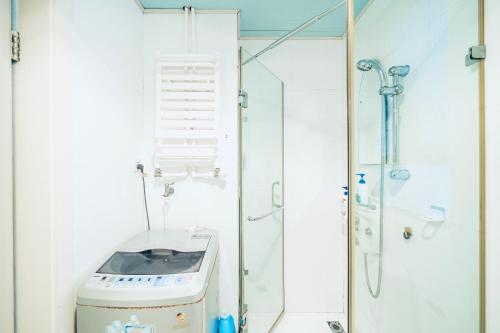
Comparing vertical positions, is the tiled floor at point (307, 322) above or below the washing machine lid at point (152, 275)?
below

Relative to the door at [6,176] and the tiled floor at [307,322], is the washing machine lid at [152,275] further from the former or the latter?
the tiled floor at [307,322]

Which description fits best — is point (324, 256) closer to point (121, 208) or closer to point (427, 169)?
point (427, 169)

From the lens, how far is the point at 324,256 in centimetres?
206

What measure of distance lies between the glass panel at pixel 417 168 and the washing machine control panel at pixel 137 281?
729 millimetres

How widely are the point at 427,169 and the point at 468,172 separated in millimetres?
158

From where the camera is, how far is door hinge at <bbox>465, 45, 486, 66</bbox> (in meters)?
0.96

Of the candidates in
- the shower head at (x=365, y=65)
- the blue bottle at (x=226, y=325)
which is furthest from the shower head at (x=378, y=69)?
the blue bottle at (x=226, y=325)

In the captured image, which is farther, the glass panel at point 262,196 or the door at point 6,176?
the glass panel at point 262,196

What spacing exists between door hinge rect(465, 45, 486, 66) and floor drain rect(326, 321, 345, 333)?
6.32 feet

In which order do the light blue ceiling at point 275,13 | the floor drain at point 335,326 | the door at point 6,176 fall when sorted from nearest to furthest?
1. the door at point 6,176
2. the light blue ceiling at point 275,13
3. the floor drain at point 335,326

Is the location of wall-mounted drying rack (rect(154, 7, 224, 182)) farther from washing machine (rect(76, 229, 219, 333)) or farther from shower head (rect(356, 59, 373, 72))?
shower head (rect(356, 59, 373, 72))

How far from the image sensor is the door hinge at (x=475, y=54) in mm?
957

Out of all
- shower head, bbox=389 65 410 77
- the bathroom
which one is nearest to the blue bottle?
the bathroom

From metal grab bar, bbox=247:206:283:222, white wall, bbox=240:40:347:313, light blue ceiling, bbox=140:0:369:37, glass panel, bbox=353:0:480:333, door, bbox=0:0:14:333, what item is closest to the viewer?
door, bbox=0:0:14:333
